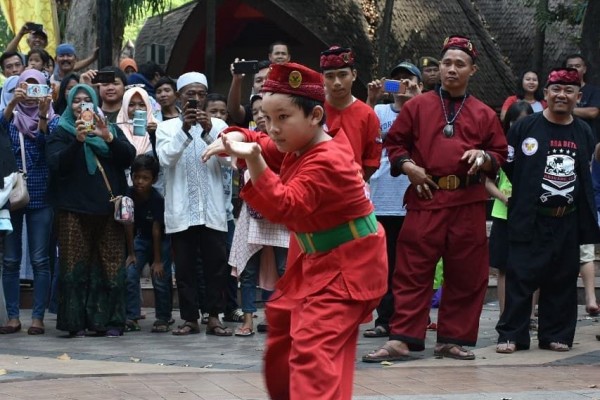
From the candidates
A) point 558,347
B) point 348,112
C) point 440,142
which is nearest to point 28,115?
point 348,112

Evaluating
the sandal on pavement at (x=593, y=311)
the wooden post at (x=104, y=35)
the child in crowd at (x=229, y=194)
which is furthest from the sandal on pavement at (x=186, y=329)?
the wooden post at (x=104, y=35)

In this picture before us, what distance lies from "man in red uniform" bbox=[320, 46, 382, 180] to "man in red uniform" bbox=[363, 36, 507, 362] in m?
0.25

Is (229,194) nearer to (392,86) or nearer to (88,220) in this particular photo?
(88,220)

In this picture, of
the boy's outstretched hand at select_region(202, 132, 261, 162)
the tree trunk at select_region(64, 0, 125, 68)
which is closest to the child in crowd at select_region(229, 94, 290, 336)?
the boy's outstretched hand at select_region(202, 132, 261, 162)

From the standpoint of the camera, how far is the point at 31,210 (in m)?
11.0

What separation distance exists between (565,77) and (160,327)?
151 inches

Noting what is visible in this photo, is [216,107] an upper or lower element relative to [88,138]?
upper

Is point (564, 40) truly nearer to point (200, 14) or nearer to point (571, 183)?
point (200, 14)

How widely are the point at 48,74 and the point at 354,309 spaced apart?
24.9 feet

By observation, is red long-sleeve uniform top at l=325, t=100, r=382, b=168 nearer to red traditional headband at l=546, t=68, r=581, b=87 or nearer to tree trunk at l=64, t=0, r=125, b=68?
red traditional headband at l=546, t=68, r=581, b=87

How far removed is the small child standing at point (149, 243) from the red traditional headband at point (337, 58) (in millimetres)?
2141

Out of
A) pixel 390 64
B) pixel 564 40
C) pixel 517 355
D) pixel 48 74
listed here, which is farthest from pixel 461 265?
pixel 564 40

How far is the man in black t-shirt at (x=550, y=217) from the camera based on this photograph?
391 inches

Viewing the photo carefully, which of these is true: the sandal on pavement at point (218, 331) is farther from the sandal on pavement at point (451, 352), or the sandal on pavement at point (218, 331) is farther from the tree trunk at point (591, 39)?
the tree trunk at point (591, 39)
